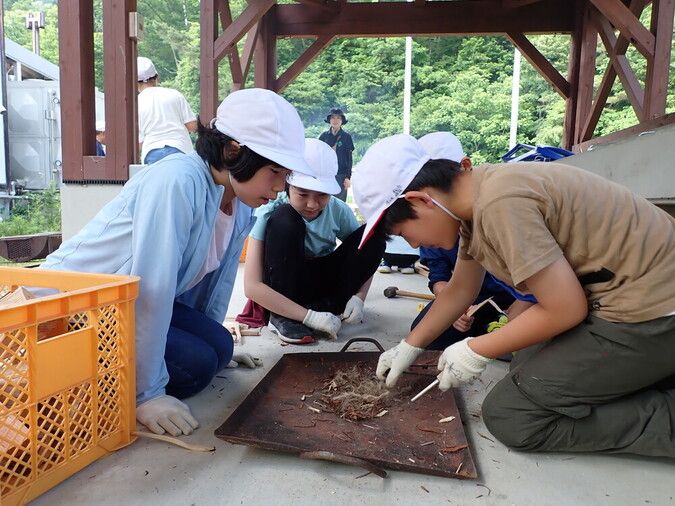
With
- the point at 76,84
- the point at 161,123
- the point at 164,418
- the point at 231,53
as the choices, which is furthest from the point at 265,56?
the point at 164,418

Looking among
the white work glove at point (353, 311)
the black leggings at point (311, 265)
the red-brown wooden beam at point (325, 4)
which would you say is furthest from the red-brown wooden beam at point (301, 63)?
the white work glove at point (353, 311)

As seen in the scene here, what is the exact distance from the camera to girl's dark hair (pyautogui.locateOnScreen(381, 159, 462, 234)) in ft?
4.48

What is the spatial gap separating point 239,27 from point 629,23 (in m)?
3.05

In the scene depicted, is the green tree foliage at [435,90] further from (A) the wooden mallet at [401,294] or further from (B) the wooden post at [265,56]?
(A) the wooden mallet at [401,294]

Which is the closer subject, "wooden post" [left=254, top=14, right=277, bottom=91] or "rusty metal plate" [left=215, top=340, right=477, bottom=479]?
"rusty metal plate" [left=215, top=340, right=477, bottom=479]

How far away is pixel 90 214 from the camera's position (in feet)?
10.8

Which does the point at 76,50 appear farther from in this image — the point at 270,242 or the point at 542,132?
A: the point at 542,132

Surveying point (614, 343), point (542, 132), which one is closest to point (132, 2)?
point (614, 343)

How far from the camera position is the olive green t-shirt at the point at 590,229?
48.9 inches

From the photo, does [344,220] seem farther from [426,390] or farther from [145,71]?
[145,71]

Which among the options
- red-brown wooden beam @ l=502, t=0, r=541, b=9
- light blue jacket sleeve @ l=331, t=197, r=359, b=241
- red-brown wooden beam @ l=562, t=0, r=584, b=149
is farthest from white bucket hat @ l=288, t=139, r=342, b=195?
red-brown wooden beam @ l=562, t=0, r=584, b=149

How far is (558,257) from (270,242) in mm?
1460

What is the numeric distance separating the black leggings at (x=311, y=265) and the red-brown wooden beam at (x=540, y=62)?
4261mm

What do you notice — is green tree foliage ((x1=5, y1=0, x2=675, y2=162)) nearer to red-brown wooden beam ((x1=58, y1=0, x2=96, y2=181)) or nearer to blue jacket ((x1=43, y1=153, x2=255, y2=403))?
→ red-brown wooden beam ((x1=58, y1=0, x2=96, y2=181))
